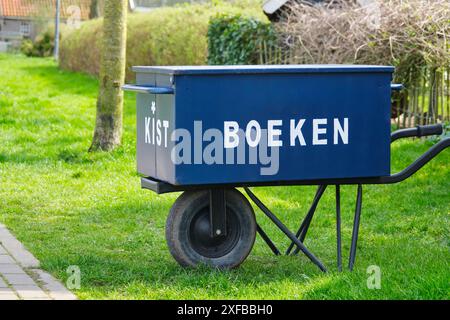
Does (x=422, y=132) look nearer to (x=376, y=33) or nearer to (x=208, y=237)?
(x=208, y=237)

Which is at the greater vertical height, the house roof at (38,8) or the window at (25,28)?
the house roof at (38,8)

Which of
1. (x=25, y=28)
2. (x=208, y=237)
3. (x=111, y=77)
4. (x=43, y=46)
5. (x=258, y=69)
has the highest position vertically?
(x=25, y=28)

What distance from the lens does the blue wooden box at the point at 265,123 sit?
5.85 m

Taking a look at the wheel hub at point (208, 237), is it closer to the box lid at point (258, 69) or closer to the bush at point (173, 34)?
the box lid at point (258, 69)

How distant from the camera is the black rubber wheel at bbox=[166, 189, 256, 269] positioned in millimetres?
6242

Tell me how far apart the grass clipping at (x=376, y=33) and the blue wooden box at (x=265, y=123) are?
6.06 m

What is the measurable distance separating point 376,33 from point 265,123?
23.9 feet

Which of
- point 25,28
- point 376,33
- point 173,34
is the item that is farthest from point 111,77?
point 25,28

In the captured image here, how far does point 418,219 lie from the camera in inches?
332

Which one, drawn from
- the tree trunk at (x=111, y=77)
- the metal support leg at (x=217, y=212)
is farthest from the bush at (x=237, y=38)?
the metal support leg at (x=217, y=212)

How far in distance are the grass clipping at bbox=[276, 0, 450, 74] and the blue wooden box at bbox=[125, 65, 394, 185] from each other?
606 cm

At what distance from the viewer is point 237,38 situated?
56.3 ft

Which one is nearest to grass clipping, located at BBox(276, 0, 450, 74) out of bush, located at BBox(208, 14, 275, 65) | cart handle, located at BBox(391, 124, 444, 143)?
bush, located at BBox(208, 14, 275, 65)
